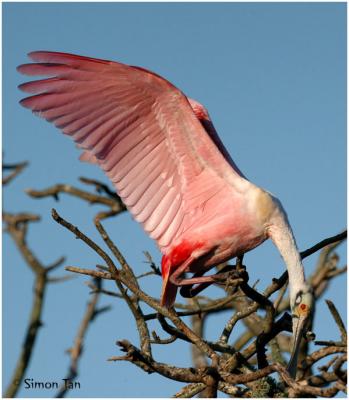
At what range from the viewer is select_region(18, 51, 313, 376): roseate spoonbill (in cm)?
680

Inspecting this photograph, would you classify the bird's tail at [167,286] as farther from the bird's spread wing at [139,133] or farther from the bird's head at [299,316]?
the bird's head at [299,316]

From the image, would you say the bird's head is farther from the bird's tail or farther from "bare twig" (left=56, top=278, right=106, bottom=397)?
"bare twig" (left=56, top=278, right=106, bottom=397)

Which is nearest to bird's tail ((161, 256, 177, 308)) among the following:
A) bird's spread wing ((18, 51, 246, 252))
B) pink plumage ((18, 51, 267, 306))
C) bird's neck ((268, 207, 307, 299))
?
pink plumage ((18, 51, 267, 306))

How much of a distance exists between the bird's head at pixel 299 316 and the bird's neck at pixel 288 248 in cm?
4

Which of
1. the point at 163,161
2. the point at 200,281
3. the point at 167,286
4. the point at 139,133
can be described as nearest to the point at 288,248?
the point at 200,281

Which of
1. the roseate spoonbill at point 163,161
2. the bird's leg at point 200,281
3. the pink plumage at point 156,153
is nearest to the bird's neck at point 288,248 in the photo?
the roseate spoonbill at point 163,161

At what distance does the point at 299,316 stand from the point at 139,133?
5.85 ft

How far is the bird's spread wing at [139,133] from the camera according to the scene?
688 centimetres

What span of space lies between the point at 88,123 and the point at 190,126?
0.73m

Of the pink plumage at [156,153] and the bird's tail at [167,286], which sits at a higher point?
the pink plumage at [156,153]

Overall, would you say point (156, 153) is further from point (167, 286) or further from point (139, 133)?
point (167, 286)

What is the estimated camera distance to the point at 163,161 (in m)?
7.16

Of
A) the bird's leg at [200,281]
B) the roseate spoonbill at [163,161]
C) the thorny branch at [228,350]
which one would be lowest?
the thorny branch at [228,350]

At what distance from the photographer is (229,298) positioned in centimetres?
668
